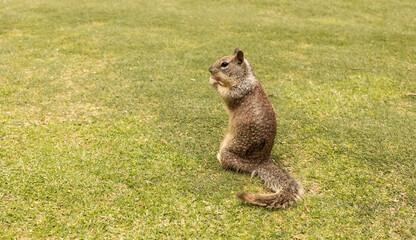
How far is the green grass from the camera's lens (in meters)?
3.23

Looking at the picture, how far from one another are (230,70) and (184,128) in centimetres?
132

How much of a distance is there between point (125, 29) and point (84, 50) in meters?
1.69

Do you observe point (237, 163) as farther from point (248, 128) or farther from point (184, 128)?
point (184, 128)

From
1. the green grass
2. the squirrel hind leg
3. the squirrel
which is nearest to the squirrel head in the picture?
the squirrel

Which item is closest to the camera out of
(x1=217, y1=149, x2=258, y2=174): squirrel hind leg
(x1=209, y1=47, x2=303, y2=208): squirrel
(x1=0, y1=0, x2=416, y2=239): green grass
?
(x1=0, y1=0, x2=416, y2=239): green grass

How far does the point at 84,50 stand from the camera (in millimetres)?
7133

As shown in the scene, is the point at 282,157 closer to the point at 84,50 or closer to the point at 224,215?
the point at 224,215

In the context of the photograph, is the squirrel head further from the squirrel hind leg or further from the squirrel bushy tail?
the squirrel bushy tail

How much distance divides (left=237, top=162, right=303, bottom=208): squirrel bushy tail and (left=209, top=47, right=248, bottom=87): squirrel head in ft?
3.55

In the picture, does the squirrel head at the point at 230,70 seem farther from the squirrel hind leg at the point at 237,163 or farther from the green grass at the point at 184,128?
the green grass at the point at 184,128

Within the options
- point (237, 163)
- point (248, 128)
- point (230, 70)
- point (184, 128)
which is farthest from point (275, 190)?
point (184, 128)

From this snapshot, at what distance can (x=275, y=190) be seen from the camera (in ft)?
11.4

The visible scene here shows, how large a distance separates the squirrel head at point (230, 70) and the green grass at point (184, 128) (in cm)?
98

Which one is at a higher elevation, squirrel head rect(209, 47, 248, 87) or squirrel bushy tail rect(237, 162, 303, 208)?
squirrel head rect(209, 47, 248, 87)
